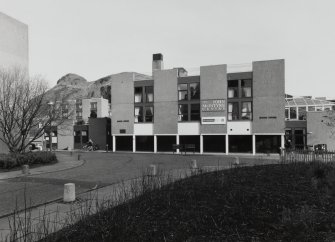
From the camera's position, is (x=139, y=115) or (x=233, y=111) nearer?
(x=233, y=111)

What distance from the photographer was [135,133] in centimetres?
4225

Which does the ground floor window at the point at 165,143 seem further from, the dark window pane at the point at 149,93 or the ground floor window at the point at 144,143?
the dark window pane at the point at 149,93

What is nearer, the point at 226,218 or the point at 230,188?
the point at 226,218

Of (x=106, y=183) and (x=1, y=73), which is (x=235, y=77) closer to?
(x=1, y=73)

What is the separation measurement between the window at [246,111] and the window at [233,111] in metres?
0.71

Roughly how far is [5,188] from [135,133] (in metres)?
29.7

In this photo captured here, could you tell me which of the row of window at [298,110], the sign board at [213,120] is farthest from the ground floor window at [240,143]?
the row of window at [298,110]

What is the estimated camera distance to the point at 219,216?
6.51m

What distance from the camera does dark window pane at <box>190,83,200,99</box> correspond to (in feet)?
130

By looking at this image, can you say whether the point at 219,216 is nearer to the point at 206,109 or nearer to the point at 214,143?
the point at 206,109

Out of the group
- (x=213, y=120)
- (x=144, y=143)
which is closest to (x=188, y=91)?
(x=213, y=120)

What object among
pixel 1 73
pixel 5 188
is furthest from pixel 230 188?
pixel 1 73

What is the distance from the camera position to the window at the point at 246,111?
122 ft

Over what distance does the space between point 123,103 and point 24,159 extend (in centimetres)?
2376
